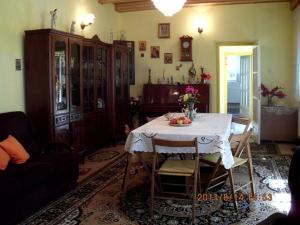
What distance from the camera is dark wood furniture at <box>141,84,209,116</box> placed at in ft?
23.1

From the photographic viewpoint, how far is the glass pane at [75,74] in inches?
191

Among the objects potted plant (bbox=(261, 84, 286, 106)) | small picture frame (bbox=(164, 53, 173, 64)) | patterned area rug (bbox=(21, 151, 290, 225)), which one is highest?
small picture frame (bbox=(164, 53, 173, 64))

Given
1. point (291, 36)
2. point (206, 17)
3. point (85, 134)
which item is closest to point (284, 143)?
point (291, 36)

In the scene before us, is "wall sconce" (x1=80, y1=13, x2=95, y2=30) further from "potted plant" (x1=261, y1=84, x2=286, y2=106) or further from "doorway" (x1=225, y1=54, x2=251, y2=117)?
"doorway" (x1=225, y1=54, x2=251, y2=117)

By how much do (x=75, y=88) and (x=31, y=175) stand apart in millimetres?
2103

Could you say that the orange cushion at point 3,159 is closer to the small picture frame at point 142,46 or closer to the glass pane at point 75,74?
the glass pane at point 75,74

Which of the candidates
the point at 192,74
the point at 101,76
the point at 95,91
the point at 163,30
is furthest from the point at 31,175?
the point at 163,30

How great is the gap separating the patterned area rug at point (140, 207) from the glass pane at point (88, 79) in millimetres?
1595

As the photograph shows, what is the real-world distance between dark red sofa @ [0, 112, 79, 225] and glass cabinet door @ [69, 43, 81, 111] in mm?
974

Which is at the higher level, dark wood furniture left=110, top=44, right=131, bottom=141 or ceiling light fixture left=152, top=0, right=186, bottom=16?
ceiling light fixture left=152, top=0, right=186, bottom=16

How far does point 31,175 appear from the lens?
3121 millimetres

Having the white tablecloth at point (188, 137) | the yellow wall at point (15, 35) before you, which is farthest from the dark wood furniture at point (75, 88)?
the white tablecloth at point (188, 137)

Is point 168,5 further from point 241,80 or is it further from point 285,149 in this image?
point 241,80

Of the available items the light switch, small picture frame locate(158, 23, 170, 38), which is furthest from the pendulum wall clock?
the light switch
